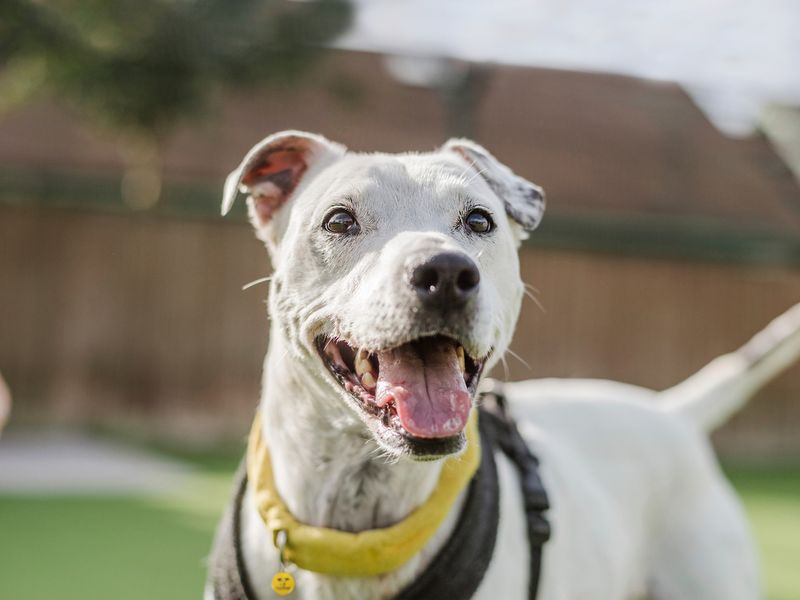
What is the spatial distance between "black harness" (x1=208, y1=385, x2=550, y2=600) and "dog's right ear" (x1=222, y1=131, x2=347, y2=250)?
760 mm

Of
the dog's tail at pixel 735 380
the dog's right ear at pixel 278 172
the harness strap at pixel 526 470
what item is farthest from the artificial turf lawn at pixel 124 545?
the dog's right ear at pixel 278 172

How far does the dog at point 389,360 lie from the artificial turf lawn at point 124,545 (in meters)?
2.69

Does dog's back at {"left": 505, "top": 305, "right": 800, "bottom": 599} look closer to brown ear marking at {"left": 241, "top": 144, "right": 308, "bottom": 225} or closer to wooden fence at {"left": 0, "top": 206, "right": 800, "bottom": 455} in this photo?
brown ear marking at {"left": 241, "top": 144, "right": 308, "bottom": 225}

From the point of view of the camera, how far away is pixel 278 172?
295 centimetres

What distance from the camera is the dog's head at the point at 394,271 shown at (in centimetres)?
222

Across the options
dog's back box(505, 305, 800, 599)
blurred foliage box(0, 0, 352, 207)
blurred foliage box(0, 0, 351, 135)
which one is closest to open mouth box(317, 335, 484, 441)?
dog's back box(505, 305, 800, 599)

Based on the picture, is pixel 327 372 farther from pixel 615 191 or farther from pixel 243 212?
pixel 615 191

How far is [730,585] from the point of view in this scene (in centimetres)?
343

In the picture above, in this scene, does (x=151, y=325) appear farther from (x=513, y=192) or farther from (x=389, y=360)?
(x=389, y=360)

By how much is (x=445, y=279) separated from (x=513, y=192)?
745mm

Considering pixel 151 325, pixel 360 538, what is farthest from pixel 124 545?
pixel 151 325

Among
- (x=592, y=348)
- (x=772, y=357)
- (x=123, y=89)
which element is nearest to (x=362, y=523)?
(x=772, y=357)

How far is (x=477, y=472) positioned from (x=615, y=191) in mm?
15163

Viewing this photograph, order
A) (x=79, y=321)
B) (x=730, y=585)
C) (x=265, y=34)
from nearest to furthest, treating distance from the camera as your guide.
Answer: (x=730, y=585) → (x=79, y=321) → (x=265, y=34)
